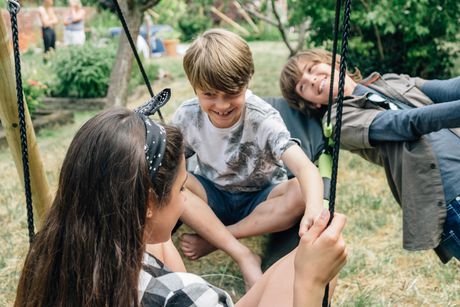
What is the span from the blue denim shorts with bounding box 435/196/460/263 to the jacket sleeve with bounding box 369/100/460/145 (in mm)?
234

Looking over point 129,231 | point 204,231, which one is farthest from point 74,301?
point 204,231

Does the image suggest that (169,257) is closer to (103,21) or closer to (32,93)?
(32,93)

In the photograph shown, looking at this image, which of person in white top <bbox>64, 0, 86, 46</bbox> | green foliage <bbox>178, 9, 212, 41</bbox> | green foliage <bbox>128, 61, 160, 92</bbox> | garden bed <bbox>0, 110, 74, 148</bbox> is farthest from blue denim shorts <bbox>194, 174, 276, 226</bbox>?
green foliage <bbox>178, 9, 212, 41</bbox>

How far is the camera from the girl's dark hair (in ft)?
3.51

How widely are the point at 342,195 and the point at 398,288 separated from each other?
98cm

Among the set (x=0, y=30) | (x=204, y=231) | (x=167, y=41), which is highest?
(x=0, y=30)

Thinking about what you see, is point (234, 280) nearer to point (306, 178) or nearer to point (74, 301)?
point (306, 178)

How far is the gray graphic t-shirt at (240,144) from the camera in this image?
2.08m

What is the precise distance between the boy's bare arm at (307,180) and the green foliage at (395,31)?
269 cm

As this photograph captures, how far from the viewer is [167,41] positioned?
11750mm

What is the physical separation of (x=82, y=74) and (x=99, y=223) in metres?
6.08

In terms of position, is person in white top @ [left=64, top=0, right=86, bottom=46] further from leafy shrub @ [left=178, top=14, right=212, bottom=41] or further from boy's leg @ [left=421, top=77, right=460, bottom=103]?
boy's leg @ [left=421, top=77, right=460, bottom=103]

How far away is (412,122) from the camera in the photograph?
5.74ft

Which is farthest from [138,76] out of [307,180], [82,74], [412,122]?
[412,122]
